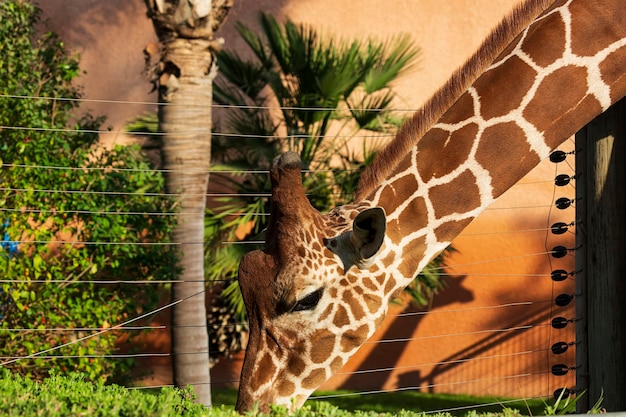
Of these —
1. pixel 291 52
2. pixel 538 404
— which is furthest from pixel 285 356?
pixel 538 404

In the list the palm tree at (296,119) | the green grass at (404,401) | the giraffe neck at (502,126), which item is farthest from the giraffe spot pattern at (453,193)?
the green grass at (404,401)

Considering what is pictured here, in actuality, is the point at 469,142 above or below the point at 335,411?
above

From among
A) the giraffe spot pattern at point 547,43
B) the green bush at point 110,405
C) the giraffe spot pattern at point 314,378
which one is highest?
the giraffe spot pattern at point 547,43

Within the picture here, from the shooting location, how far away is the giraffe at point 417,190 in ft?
11.5

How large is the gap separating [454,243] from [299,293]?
5783 millimetres

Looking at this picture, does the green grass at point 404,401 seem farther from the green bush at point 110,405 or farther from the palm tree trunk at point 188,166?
the green bush at point 110,405

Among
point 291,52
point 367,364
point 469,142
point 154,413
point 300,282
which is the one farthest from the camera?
point 367,364

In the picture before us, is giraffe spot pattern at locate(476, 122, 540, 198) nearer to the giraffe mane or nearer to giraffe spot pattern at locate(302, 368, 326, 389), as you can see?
the giraffe mane

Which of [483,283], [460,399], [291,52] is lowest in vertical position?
[460,399]

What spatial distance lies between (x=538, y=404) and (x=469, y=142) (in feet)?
16.7

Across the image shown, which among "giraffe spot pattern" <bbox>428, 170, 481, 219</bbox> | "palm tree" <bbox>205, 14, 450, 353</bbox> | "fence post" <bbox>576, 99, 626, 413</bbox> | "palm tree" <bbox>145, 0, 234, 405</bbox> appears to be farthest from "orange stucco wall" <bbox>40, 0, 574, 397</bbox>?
"giraffe spot pattern" <bbox>428, 170, 481, 219</bbox>

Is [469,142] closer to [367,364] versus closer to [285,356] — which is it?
[285,356]

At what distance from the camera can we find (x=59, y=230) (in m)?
5.94

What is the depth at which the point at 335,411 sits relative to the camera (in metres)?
2.70
